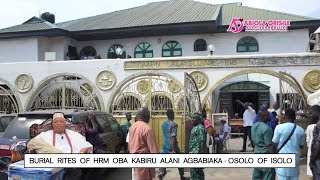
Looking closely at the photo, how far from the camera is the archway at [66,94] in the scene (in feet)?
47.8

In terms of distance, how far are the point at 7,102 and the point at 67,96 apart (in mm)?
2719

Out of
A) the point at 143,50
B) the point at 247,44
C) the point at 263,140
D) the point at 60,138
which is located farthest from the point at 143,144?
the point at 143,50

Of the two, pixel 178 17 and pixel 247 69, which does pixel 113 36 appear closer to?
pixel 178 17

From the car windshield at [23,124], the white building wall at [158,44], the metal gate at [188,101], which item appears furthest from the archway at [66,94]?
the car windshield at [23,124]

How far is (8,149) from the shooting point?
23.4 feet

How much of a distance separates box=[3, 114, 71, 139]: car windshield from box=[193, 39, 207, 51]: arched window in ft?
42.0

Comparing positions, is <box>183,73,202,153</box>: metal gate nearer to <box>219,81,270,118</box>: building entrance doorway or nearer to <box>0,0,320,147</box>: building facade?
<box>0,0,320,147</box>: building facade

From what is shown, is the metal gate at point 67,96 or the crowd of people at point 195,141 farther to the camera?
the metal gate at point 67,96

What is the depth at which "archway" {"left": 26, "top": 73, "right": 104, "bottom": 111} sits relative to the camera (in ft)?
47.8

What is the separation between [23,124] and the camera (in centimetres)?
758

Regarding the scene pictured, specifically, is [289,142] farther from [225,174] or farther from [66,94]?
[66,94]

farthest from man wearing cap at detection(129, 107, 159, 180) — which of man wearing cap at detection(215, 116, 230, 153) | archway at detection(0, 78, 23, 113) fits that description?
archway at detection(0, 78, 23, 113)

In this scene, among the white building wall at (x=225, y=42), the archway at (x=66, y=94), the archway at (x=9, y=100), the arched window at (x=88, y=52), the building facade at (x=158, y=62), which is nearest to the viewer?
the building facade at (x=158, y=62)
